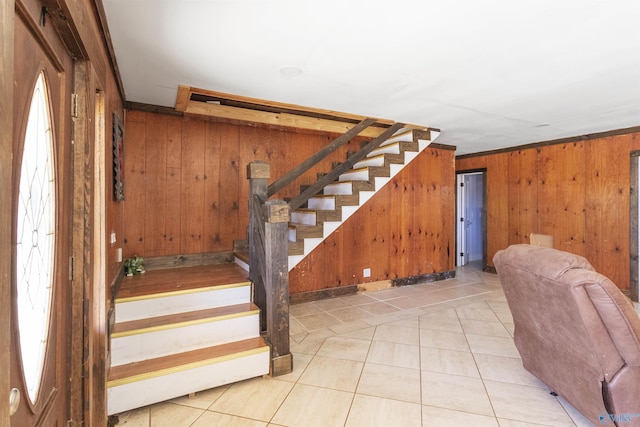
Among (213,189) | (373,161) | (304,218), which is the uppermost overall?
(373,161)

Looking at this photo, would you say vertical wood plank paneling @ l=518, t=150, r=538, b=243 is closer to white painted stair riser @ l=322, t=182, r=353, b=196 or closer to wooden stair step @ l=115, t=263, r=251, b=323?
white painted stair riser @ l=322, t=182, r=353, b=196

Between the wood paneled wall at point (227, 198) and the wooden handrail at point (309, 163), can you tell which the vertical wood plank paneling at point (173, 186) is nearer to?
the wood paneled wall at point (227, 198)

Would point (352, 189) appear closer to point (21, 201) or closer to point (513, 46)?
point (513, 46)

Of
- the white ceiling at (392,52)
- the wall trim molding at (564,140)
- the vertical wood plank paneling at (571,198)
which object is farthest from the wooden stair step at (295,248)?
the wall trim molding at (564,140)

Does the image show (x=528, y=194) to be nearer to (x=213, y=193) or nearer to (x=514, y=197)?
(x=514, y=197)

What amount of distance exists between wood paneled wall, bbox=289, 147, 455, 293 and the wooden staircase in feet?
5.14

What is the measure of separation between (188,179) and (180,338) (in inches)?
71.4

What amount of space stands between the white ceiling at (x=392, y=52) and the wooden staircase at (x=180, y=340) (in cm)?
177

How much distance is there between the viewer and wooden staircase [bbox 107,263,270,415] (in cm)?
204

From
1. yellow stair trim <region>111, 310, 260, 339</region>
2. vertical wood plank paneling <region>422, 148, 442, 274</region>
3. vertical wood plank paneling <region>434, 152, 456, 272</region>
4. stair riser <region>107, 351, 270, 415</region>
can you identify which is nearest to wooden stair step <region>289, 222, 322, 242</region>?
yellow stair trim <region>111, 310, 260, 339</region>

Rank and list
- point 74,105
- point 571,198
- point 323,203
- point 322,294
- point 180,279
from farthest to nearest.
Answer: point 571,198
point 322,294
point 323,203
point 180,279
point 74,105

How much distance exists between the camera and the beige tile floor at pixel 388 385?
1.93 metres

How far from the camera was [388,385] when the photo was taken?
2.28 metres

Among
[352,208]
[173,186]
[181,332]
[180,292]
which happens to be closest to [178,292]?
[180,292]
